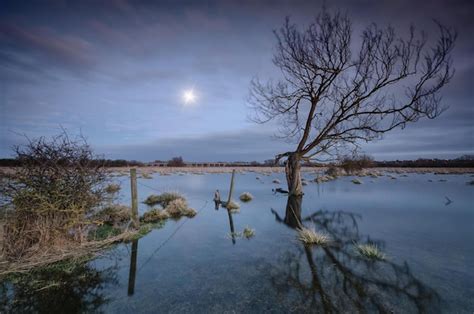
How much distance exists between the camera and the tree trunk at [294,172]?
57.9ft

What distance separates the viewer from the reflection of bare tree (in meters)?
4.25

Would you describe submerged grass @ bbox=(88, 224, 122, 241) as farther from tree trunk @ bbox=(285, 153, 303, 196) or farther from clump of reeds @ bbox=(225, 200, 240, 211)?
tree trunk @ bbox=(285, 153, 303, 196)

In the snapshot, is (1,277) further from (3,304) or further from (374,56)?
(374,56)

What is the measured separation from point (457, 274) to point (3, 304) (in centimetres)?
985

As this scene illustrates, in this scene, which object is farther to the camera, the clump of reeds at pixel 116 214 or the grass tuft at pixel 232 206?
the grass tuft at pixel 232 206

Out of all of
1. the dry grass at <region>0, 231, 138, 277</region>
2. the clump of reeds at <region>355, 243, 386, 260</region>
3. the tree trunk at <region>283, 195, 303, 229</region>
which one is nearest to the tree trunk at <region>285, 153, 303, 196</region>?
the tree trunk at <region>283, 195, 303, 229</region>

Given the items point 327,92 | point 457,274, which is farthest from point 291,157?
point 457,274

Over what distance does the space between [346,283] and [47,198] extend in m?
8.21

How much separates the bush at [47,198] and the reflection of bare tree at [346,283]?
630cm

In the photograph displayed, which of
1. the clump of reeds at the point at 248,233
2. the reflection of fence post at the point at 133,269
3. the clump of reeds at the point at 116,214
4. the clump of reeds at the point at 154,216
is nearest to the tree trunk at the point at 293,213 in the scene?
the clump of reeds at the point at 248,233

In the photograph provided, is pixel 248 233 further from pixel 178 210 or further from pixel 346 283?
pixel 178 210

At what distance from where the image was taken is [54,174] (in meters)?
6.95

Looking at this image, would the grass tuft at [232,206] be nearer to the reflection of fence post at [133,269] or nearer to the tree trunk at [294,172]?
the tree trunk at [294,172]

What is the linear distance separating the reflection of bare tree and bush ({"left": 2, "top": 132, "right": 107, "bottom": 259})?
6297 millimetres
